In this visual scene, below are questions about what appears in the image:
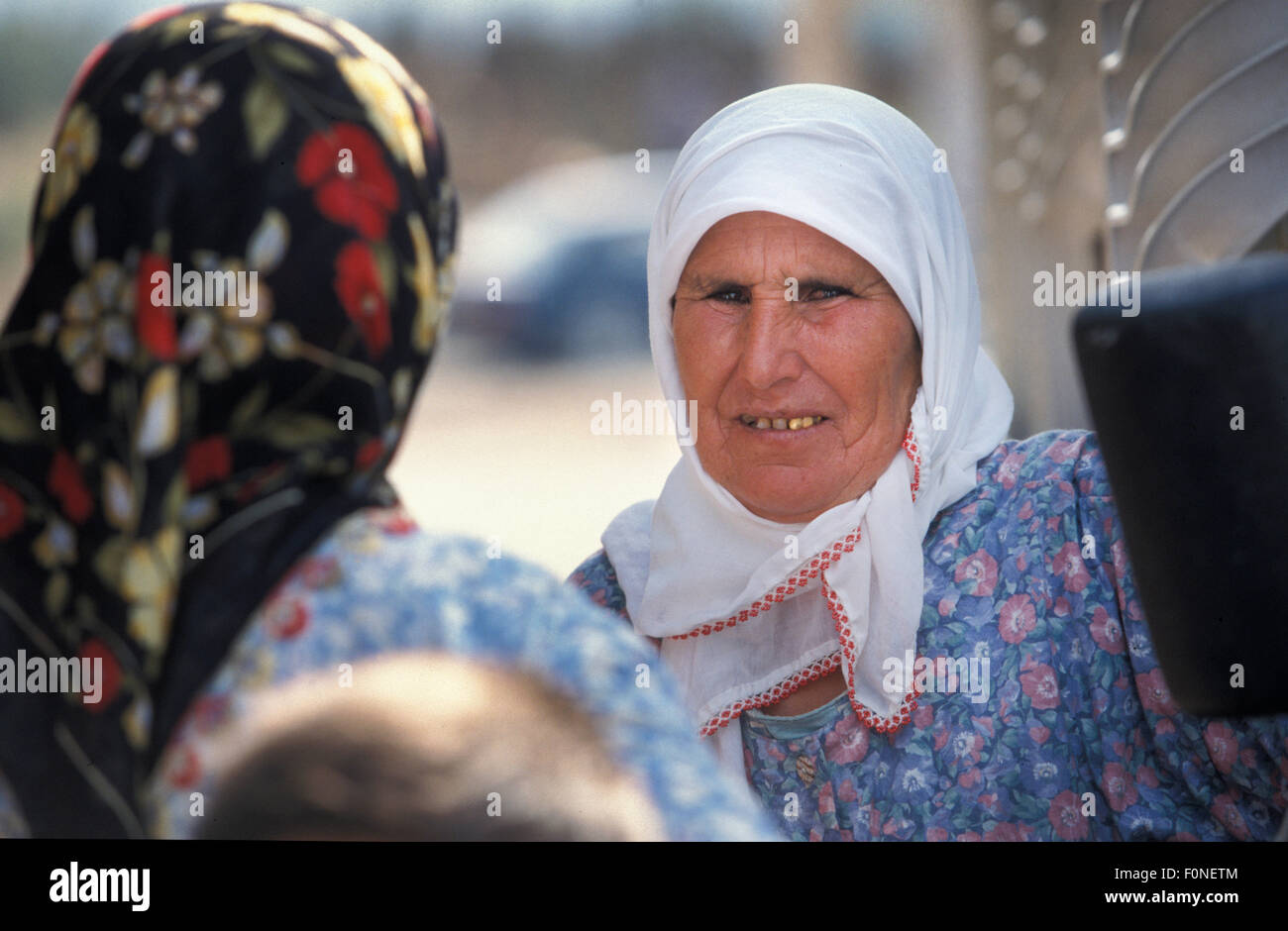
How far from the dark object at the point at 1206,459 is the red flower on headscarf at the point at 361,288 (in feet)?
2.32

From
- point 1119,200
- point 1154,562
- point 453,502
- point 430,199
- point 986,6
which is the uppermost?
point 986,6

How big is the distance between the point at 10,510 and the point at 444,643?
50 centimetres

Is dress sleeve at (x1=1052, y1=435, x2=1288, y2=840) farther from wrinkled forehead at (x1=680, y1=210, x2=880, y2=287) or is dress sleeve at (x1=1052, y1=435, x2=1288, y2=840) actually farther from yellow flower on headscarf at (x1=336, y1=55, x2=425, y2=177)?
yellow flower on headscarf at (x1=336, y1=55, x2=425, y2=177)

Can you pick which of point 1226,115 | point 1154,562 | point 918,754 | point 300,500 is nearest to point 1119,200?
point 1226,115

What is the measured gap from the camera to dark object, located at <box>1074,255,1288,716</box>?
1.26 metres

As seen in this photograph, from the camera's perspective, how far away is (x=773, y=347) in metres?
2.37

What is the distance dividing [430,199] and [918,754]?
1.24 meters

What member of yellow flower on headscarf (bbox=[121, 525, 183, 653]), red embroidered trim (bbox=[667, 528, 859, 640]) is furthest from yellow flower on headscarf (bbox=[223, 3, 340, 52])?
red embroidered trim (bbox=[667, 528, 859, 640])

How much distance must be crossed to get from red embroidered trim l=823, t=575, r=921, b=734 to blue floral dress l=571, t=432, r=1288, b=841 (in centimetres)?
2

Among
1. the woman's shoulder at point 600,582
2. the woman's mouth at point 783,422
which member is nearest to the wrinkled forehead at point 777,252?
the woman's mouth at point 783,422

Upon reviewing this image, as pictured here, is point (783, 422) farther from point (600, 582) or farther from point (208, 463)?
point (208, 463)

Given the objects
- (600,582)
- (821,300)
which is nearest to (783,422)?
(821,300)

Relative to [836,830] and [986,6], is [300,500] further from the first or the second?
[986,6]
